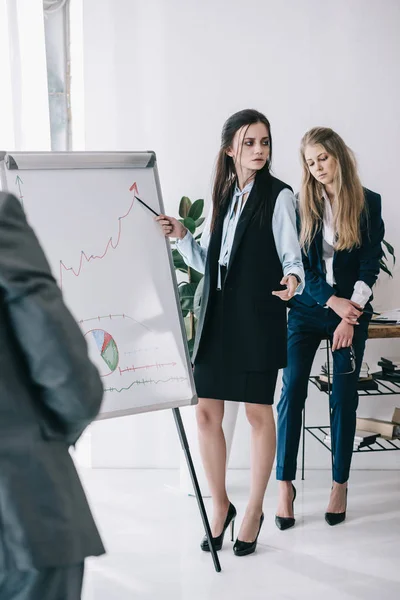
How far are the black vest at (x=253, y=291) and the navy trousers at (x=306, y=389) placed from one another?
411 millimetres

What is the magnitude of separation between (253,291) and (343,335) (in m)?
0.55

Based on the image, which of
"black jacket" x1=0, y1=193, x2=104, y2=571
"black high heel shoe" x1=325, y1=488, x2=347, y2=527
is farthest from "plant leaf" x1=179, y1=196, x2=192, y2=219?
"black jacket" x1=0, y1=193, x2=104, y2=571

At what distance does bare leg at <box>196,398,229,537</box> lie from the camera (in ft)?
8.61

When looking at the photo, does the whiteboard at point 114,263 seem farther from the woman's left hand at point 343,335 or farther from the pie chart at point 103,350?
the woman's left hand at point 343,335

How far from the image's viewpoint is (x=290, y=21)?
347 centimetres

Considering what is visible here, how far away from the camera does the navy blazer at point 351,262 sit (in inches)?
114

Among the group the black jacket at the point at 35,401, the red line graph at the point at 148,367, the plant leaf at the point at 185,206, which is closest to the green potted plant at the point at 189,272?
the plant leaf at the point at 185,206

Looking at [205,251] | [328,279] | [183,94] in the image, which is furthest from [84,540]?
[183,94]

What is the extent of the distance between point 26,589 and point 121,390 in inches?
→ 46.3

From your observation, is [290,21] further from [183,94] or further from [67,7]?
[67,7]

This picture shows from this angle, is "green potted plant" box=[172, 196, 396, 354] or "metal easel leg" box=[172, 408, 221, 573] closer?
"metal easel leg" box=[172, 408, 221, 573]

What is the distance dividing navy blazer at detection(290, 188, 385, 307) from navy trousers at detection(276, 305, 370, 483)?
9 centimetres

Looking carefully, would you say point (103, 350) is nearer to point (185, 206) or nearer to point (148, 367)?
point (148, 367)

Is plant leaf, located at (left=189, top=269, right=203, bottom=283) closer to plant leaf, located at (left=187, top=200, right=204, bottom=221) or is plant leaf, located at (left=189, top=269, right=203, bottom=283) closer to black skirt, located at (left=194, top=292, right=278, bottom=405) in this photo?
plant leaf, located at (left=187, top=200, right=204, bottom=221)
